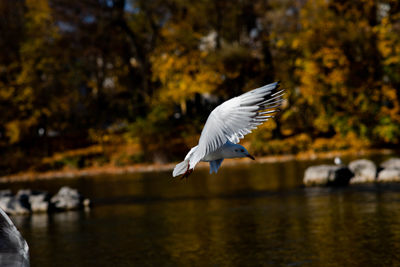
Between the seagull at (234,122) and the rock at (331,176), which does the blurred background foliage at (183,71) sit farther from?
the seagull at (234,122)

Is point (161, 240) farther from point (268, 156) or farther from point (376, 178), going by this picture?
point (268, 156)

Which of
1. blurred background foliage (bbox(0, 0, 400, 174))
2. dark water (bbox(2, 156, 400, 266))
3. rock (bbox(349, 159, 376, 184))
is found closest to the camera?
dark water (bbox(2, 156, 400, 266))

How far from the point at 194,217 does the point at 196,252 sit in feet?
17.7

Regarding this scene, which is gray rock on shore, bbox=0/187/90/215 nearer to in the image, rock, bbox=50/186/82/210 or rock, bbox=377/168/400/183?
rock, bbox=50/186/82/210

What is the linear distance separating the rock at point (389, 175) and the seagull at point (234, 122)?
20.9 metres

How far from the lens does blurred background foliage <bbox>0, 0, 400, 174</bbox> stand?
4397 centimetres

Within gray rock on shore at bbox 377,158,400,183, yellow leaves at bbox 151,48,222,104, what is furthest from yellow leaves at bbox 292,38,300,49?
gray rock on shore at bbox 377,158,400,183

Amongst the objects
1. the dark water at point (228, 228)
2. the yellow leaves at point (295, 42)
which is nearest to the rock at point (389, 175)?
the dark water at point (228, 228)

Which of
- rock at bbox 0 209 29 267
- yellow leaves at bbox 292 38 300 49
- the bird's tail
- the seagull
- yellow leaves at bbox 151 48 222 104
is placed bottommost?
rock at bbox 0 209 29 267

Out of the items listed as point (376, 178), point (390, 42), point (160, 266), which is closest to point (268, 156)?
point (390, 42)

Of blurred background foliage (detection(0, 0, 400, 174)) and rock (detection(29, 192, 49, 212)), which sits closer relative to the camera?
rock (detection(29, 192, 49, 212))

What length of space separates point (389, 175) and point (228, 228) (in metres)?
10.00

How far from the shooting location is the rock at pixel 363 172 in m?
26.7

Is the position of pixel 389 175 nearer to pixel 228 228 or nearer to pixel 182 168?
pixel 228 228
